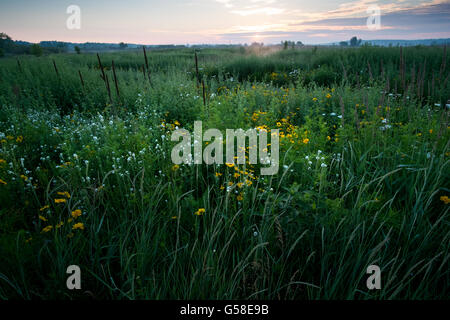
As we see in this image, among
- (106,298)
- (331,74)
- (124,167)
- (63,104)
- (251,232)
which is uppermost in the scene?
(331,74)

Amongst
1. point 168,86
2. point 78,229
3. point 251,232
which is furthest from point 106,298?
point 168,86

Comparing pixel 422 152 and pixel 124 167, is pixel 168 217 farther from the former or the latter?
pixel 422 152

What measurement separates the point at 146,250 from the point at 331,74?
9.60 m

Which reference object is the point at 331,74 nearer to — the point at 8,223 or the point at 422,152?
the point at 422,152

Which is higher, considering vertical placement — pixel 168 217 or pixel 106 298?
pixel 168 217

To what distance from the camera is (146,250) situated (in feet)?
5.33

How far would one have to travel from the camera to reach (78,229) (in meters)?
1.83
